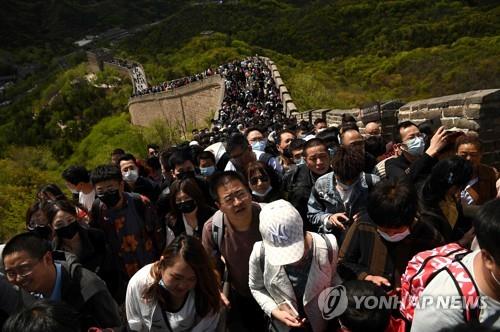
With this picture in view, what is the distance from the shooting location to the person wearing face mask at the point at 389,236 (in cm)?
245

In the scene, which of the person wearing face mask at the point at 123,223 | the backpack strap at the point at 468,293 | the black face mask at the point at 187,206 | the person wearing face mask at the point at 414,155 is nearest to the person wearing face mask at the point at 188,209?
the black face mask at the point at 187,206

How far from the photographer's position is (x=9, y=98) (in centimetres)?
7994

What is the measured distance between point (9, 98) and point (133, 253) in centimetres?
8868

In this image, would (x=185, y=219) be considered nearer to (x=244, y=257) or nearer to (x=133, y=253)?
(x=133, y=253)

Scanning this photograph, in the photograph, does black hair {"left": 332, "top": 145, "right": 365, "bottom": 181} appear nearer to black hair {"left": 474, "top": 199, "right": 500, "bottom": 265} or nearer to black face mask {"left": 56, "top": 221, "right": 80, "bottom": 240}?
black hair {"left": 474, "top": 199, "right": 500, "bottom": 265}

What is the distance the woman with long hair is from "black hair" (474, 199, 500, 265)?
1.49 metres

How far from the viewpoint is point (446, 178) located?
2941mm

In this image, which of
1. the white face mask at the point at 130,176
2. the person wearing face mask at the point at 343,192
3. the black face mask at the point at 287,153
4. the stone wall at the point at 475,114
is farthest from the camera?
the black face mask at the point at 287,153

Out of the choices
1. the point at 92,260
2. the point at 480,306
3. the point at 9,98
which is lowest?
the point at 9,98

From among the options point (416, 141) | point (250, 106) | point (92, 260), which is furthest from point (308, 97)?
point (92, 260)

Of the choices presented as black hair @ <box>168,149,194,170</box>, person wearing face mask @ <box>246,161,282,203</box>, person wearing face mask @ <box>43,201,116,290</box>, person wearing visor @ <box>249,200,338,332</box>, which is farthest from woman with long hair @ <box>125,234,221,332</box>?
black hair @ <box>168,149,194,170</box>

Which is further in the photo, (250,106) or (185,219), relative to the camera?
(250,106)

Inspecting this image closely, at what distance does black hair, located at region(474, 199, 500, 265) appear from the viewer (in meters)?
1.62

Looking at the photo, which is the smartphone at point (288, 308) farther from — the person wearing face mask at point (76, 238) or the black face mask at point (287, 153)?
the black face mask at point (287, 153)
